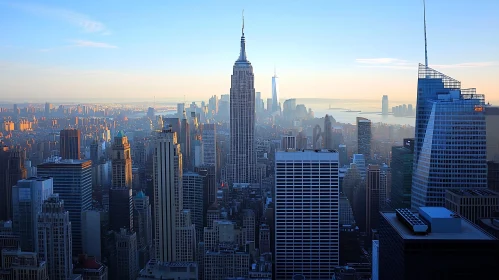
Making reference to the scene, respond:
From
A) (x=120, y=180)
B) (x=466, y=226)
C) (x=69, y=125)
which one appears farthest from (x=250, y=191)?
(x=466, y=226)

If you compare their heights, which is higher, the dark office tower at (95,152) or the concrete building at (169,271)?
the dark office tower at (95,152)

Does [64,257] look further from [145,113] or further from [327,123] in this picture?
[327,123]

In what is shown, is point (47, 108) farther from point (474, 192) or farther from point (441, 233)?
point (474, 192)

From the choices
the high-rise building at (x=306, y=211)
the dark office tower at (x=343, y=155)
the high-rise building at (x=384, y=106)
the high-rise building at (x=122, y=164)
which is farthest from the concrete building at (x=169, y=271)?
the dark office tower at (x=343, y=155)

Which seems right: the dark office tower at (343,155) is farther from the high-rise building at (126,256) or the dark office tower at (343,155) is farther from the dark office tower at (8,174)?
the dark office tower at (8,174)

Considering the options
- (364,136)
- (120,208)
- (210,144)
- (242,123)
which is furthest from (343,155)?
(242,123)
